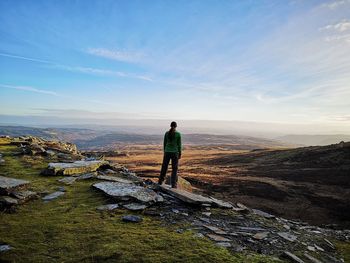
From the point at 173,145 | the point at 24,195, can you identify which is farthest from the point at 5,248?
the point at 173,145

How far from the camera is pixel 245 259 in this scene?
7723 millimetres

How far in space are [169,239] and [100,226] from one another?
2467 mm

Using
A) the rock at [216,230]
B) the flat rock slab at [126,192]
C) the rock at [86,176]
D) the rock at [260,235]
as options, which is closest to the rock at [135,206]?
the flat rock slab at [126,192]

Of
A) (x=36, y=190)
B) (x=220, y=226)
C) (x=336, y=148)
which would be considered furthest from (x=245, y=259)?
(x=336, y=148)

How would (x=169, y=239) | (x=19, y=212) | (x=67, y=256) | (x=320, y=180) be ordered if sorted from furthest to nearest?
1. (x=320, y=180)
2. (x=19, y=212)
3. (x=169, y=239)
4. (x=67, y=256)

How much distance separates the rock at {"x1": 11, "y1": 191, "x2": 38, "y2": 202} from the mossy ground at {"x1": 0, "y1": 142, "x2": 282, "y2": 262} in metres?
0.35

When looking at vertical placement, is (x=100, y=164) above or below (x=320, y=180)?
above

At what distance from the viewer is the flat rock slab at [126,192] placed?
Result: 40.8 ft

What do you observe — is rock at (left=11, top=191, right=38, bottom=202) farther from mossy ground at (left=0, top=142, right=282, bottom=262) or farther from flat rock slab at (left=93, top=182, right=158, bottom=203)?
flat rock slab at (left=93, top=182, right=158, bottom=203)

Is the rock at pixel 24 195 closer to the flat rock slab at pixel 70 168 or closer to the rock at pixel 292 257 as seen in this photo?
the flat rock slab at pixel 70 168

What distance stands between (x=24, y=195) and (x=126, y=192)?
166 inches

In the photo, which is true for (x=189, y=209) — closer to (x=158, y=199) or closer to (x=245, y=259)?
(x=158, y=199)

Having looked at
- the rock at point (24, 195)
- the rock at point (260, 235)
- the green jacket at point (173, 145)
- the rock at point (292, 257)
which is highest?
the green jacket at point (173, 145)

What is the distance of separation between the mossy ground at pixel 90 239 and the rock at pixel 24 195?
1.15ft
